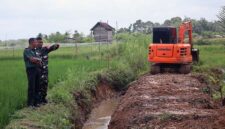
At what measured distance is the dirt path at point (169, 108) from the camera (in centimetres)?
952

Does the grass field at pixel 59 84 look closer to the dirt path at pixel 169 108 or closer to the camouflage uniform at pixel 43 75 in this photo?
the camouflage uniform at pixel 43 75

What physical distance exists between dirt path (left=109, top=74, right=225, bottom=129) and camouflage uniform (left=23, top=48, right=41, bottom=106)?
212 cm

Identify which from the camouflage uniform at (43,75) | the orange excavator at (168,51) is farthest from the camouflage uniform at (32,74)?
the orange excavator at (168,51)

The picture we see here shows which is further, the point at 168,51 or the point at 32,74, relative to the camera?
the point at 168,51

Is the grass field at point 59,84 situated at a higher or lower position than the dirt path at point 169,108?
higher

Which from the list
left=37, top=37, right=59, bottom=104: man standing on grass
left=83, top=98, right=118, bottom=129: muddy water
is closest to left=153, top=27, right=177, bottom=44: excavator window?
left=83, top=98, right=118, bottom=129: muddy water

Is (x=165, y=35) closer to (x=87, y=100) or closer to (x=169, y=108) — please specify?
(x=87, y=100)

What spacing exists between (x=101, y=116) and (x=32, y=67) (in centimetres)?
484

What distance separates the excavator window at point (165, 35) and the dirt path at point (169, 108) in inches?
109

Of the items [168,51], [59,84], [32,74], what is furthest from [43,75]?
[168,51]

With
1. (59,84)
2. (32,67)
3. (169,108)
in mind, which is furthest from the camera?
(59,84)

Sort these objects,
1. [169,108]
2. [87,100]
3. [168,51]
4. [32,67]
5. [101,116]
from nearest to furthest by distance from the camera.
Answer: [32,67] → [169,108] → [87,100] → [101,116] → [168,51]

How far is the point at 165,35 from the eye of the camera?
20062 millimetres

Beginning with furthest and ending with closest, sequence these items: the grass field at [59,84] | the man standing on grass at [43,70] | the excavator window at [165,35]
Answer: the excavator window at [165,35]
the man standing on grass at [43,70]
the grass field at [59,84]
